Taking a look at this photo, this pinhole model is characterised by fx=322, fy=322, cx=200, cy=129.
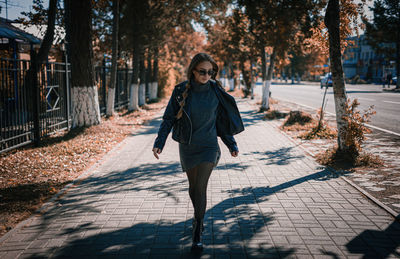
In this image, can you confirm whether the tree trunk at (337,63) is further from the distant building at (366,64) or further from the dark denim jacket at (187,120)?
the distant building at (366,64)

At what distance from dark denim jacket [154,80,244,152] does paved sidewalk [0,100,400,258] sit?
109 centimetres

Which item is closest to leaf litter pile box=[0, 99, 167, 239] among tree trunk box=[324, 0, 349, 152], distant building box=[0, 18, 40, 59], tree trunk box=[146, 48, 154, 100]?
tree trunk box=[324, 0, 349, 152]

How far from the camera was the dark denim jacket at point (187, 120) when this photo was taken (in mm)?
3373

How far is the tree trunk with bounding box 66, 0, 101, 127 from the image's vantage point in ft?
32.6

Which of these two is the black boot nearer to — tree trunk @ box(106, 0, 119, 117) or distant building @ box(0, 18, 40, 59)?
tree trunk @ box(106, 0, 119, 117)

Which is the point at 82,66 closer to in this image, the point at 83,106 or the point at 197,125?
the point at 83,106

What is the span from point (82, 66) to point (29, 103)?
2.14 m

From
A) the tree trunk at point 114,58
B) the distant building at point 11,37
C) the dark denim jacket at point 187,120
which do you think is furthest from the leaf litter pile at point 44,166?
the distant building at point 11,37

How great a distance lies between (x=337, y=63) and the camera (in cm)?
711

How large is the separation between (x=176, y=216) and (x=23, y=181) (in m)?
3.19

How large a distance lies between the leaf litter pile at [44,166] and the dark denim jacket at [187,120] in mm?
2379

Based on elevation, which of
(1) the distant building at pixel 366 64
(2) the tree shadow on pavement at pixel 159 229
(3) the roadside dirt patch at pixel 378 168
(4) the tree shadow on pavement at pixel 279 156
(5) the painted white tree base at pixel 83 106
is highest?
(1) the distant building at pixel 366 64

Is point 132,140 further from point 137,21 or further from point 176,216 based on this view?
point 137,21

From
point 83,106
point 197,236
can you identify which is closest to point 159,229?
point 197,236
